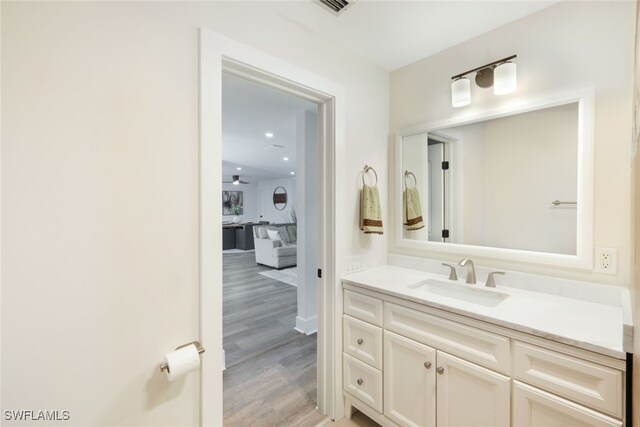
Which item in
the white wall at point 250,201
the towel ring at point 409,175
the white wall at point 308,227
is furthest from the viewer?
the white wall at point 250,201

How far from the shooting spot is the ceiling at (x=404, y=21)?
4.79 ft

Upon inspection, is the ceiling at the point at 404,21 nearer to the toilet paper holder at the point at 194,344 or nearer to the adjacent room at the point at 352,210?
the adjacent room at the point at 352,210

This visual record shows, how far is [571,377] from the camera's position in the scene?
3.35 feet

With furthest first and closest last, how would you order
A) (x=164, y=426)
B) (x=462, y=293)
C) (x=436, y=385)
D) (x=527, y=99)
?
(x=462, y=293) < (x=527, y=99) < (x=436, y=385) < (x=164, y=426)

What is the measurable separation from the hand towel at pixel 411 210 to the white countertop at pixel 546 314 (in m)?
0.50

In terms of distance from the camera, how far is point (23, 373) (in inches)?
34.6

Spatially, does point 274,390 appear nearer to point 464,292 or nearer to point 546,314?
point 464,292

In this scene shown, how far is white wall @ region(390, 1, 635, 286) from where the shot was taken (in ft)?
4.15

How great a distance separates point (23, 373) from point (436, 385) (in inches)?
64.5

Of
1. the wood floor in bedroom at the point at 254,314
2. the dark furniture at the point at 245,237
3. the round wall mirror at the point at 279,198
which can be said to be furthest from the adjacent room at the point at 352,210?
the round wall mirror at the point at 279,198

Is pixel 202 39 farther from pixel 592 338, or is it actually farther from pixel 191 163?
pixel 592 338

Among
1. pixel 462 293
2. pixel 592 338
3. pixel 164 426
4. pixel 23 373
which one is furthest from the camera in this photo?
pixel 462 293

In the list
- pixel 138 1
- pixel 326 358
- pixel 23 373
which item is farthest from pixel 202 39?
pixel 326 358

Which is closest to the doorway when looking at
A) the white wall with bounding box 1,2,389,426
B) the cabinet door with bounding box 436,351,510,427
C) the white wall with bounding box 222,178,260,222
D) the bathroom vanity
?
the white wall with bounding box 1,2,389,426
